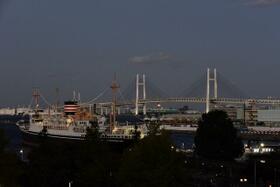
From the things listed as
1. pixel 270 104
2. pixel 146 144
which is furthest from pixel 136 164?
pixel 270 104

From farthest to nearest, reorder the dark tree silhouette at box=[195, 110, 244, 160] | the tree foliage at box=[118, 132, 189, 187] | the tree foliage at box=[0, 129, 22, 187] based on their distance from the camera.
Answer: the dark tree silhouette at box=[195, 110, 244, 160]
the tree foliage at box=[0, 129, 22, 187]
the tree foliage at box=[118, 132, 189, 187]

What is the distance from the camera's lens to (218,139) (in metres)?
21.8

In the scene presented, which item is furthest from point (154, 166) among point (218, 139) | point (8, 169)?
point (218, 139)

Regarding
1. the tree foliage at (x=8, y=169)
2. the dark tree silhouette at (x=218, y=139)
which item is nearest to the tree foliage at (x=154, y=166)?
the tree foliage at (x=8, y=169)

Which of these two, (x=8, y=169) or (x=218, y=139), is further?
(x=218, y=139)

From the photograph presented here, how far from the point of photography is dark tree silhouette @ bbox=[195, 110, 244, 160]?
21.7 metres

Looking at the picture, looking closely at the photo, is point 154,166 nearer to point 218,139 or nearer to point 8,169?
point 8,169

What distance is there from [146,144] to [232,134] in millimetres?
10220

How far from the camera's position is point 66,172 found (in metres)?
14.5

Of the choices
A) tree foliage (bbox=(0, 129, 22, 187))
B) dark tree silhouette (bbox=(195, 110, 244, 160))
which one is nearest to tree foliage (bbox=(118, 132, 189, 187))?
tree foliage (bbox=(0, 129, 22, 187))

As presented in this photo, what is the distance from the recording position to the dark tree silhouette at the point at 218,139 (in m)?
21.7

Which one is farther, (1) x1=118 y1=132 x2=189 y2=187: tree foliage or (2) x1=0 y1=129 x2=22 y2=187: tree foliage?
(2) x1=0 y1=129 x2=22 y2=187: tree foliage

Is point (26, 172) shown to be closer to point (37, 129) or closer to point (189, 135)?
point (37, 129)

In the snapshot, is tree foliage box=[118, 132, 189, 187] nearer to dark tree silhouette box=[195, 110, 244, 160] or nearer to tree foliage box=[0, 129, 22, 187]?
tree foliage box=[0, 129, 22, 187]
